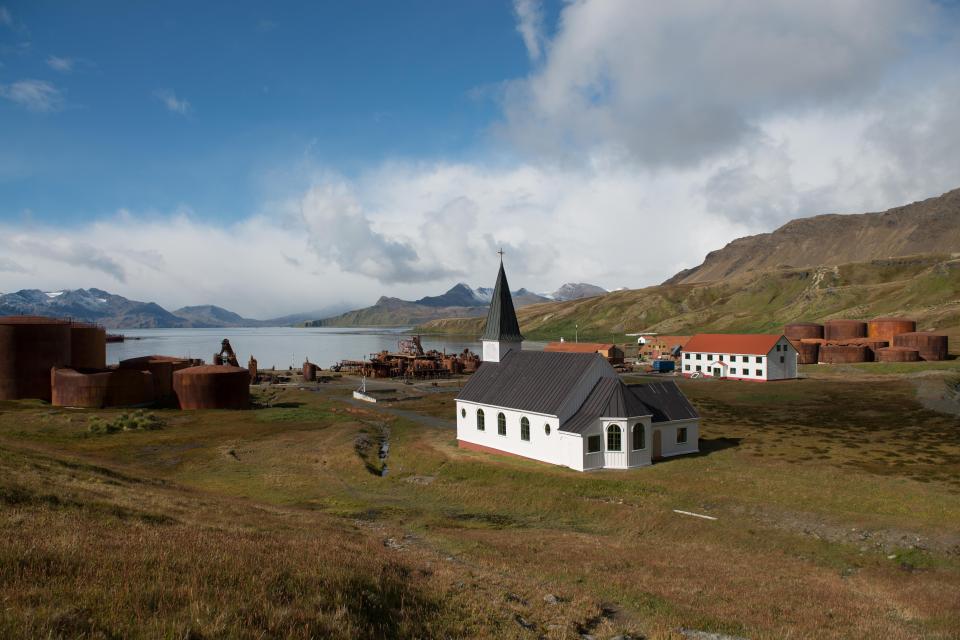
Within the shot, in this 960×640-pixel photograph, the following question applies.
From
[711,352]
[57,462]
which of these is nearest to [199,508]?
[57,462]

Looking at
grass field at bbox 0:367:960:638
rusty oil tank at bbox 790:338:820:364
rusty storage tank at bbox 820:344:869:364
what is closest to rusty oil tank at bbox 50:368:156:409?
grass field at bbox 0:367:960:638

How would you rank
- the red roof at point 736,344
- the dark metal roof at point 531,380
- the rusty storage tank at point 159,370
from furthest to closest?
the red roof at point 736,344 < the rusty storage tank at point 159,370 < the dark metal roof at point 531,380

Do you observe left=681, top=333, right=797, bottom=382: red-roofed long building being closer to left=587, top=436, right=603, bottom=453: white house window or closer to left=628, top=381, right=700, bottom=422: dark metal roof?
left=628, top=381, right=700, bottom=422: dark metal roof

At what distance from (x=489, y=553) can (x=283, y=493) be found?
58.2 feet

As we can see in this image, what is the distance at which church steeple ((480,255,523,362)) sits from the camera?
49.5 metres

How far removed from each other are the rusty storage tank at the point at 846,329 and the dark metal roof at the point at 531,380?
10662 centimetres

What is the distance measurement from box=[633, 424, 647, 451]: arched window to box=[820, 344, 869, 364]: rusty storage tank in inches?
3309

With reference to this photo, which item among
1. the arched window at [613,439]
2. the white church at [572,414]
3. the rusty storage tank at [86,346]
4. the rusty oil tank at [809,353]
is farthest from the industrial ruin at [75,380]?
the rusty oil tank at [809,353]

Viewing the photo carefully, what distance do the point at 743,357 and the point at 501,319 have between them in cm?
5658

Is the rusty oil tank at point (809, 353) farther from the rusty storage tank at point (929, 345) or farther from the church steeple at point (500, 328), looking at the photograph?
the church steeple at point (500, 328)

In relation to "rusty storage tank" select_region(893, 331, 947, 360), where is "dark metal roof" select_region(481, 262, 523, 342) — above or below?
above

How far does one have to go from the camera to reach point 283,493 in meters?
32.7

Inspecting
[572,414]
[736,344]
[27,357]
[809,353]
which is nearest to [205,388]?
[27,357]

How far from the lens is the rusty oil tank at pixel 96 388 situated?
63.4 meters
